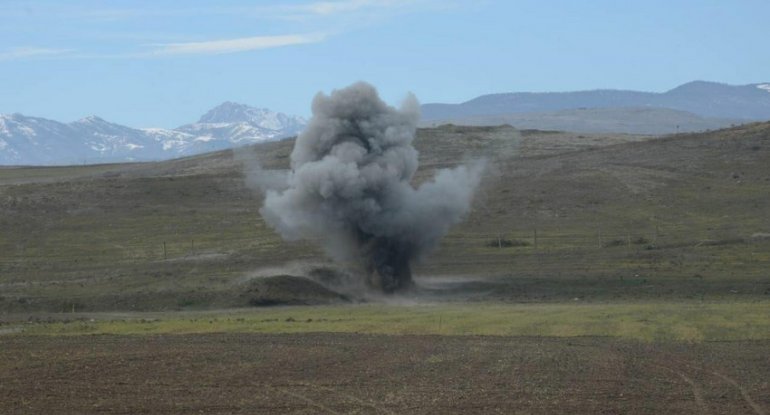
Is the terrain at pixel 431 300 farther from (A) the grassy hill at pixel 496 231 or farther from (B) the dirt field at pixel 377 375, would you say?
(A) the grassy hill at pixel 496 231

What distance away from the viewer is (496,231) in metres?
92.9

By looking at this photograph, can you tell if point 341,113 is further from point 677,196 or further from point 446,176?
point 677,196

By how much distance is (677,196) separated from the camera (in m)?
105

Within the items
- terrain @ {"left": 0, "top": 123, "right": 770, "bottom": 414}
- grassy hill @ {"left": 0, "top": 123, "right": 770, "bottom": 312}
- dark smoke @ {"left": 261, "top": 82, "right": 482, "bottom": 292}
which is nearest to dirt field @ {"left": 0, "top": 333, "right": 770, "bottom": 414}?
terrain @ {"left": 0, "top": 123, "right": 770, "bottom": 414}

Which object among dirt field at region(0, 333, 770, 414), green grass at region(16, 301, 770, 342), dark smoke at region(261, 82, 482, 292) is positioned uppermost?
dark smoke at region(261, 82, 482, 292)

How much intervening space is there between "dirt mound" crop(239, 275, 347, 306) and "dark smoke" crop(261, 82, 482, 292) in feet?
12.9

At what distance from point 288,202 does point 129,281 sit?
10.7 metres

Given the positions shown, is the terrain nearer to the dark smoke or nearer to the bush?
the bush

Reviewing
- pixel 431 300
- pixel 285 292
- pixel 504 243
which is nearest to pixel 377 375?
pixel 431 300

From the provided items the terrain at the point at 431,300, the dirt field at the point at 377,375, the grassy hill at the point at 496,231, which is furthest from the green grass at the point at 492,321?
the grassy hill at the point at 496,231

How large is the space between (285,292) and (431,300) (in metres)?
7.77

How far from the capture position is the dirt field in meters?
33.8

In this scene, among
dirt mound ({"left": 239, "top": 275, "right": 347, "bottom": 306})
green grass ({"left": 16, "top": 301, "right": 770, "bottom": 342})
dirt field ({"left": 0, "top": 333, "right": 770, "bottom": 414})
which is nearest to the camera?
dirt field ({"left": 0, "top": 333, "right": 770, "bottom": 414})

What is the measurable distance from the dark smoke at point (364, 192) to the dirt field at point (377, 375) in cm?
1867
